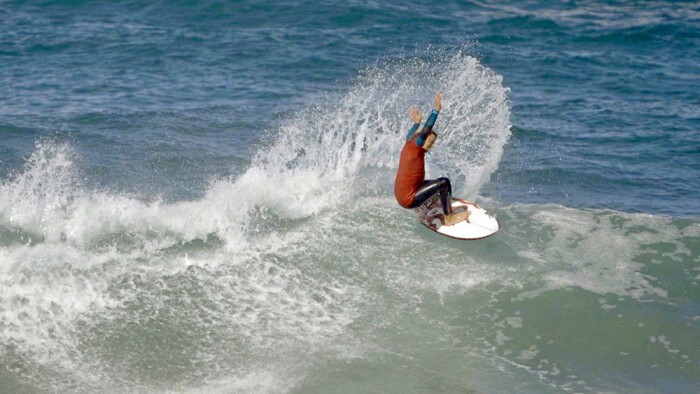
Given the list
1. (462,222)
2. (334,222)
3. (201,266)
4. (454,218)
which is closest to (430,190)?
(454,218)

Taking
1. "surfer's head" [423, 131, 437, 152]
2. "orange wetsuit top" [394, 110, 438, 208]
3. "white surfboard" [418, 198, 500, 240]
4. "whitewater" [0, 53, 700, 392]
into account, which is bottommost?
"whitewater" [0, 53, 700, 392]

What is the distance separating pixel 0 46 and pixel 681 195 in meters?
19.7

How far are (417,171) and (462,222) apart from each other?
145 cm

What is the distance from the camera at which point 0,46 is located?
22859 mm

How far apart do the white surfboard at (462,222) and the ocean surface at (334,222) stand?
492mm

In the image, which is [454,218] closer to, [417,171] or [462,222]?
[462,222]

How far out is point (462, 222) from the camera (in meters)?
11.7

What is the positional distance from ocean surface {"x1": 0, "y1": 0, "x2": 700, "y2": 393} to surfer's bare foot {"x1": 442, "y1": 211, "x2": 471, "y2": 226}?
1.73 feet

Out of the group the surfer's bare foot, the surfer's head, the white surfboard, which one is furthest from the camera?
the surfer's bare foot

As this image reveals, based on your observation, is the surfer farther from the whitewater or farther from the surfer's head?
the whitewater

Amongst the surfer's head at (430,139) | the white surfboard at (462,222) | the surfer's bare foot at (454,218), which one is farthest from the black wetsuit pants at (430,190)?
the surfer's head at (430,139)

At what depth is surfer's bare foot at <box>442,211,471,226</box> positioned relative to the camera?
1158cm

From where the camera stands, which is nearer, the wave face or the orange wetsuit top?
the wave face

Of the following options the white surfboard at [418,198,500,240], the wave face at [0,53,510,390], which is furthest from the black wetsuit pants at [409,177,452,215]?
the wave face at [0,53,510,390]
